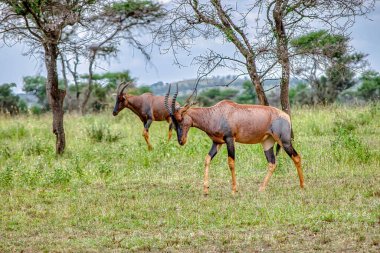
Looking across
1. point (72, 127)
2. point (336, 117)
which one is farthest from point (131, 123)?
point (336, 117)

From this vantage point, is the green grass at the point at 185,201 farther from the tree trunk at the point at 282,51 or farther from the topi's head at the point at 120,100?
the topi's head at the point at 120,100

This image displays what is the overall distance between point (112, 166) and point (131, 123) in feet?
27.4

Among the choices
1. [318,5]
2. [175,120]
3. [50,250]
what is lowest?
[50,250]

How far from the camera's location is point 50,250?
284 inches

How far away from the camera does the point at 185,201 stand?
375 inches

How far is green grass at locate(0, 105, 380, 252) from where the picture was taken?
24.2 ft

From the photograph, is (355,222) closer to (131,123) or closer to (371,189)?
(371,189)

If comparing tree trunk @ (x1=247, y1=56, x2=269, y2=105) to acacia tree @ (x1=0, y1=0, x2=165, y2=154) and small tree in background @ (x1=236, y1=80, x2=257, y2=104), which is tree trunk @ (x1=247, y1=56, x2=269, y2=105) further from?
small tree in background @ (x1=236, y1=80, x2=257, y2=104)

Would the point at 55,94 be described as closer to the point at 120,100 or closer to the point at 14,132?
the point at 120,100

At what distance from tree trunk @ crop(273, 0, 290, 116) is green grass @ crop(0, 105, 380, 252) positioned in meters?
1.02

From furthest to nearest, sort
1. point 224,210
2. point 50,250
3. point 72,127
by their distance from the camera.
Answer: point 72,127
point 224,210
point 50,250

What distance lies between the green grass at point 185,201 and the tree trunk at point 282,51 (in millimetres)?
1018

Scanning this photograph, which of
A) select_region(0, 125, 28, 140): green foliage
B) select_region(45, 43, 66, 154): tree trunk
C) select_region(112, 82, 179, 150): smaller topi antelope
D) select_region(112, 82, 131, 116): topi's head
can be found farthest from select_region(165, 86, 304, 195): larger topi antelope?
select_region(0, 125, 28, 140): green foliage

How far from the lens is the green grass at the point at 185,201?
737cm
